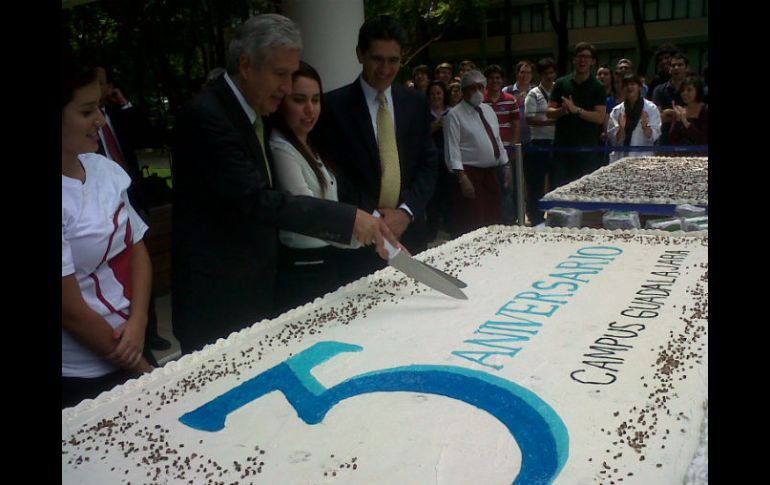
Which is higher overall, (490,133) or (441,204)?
(490,133)

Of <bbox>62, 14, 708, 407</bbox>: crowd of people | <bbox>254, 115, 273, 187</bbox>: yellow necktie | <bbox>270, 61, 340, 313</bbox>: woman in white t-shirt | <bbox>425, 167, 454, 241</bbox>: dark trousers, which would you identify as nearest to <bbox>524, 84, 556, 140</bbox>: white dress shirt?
<bbox>425, 167, 454, 241</bbox>: dark trousers

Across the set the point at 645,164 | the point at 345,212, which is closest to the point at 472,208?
the point at 645,164

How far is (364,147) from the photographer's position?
9.97 feet

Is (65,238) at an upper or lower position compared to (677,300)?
upper

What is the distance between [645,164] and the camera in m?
5.55

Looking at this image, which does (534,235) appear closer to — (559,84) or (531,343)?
(531,343)

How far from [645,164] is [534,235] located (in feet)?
9.02

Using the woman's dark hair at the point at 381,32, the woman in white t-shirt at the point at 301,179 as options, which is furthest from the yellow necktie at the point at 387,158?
the woman in white t-shirt at the point at 301,179

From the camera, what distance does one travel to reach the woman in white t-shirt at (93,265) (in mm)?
1731

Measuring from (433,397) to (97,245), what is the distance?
2.91 ft

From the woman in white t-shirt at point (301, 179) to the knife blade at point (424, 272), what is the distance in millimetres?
373

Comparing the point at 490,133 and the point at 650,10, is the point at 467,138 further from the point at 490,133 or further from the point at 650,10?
the point at 650,10

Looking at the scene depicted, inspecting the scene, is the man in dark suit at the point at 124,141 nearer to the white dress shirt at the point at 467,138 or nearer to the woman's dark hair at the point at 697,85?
the white dress shirt at the point at 467,138

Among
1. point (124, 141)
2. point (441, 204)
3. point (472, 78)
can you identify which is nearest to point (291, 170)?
point (124, 141)
